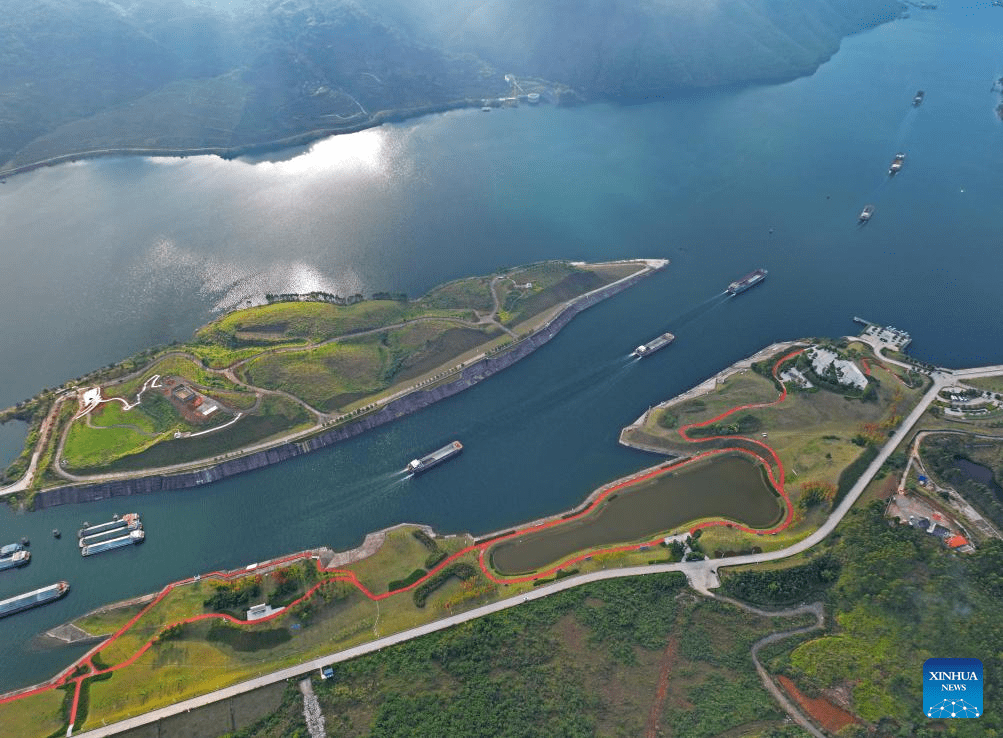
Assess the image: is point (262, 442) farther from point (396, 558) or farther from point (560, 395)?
point (560, 395)

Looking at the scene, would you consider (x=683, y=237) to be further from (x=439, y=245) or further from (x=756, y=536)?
(x=756, y=536)

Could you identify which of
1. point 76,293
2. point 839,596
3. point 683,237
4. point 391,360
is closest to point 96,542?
point 391,360

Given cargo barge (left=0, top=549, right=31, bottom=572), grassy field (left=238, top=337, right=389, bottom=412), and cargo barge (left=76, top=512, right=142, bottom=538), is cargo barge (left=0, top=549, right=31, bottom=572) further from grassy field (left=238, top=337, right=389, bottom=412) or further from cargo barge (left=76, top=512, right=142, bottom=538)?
grassy field (left=238, top=337, right=389, bottom=412)

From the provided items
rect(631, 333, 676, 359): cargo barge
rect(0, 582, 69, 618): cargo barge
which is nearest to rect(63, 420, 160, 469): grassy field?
rect(0, 582, 69, 618): cargo barge

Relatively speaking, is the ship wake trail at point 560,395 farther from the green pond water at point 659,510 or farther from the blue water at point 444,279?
the green pond water at point 659,510

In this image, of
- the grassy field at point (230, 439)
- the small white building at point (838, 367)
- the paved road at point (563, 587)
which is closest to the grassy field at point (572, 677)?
the paved road at point (563, 587)

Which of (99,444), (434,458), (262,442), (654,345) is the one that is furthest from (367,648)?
(654,345)
